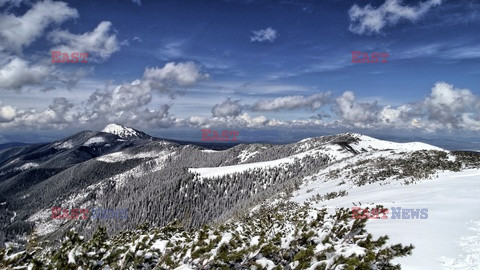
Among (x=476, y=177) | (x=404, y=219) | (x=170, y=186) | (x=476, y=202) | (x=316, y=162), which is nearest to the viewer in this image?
(x=404, y=219)

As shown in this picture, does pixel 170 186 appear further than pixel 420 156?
Yes

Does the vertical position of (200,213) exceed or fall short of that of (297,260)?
it falls short

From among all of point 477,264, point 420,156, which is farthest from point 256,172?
point 477,264

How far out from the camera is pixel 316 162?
163 metres

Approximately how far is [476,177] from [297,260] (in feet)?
94.1

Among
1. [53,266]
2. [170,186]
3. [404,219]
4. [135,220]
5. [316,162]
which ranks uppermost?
[53,266]

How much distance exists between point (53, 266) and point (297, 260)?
5204 millimetres

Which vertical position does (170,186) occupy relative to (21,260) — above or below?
below

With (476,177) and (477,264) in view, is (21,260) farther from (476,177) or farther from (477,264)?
(476,177)

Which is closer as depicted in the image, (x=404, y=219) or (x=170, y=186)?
(x=404, y=219)

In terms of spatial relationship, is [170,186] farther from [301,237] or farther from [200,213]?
[301,237]

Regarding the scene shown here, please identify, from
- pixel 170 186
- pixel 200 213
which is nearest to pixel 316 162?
pixel 200 213

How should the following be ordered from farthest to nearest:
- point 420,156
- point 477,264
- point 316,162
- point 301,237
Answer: point 316,162 < point 420,156 < point 477,264 < point 301,237

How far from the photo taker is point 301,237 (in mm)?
7164
